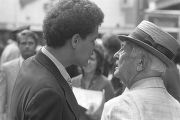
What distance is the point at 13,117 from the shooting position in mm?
2959

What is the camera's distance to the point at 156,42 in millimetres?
3363

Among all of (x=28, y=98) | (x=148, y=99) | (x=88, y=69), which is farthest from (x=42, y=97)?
(x=88, y=69)

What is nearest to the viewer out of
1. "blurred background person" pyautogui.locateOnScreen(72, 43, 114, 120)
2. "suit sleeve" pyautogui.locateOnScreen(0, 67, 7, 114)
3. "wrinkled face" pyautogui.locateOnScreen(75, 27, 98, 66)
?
"wrinkled face" pyautogui.locateOnScreen(75, 27, 98, 66)

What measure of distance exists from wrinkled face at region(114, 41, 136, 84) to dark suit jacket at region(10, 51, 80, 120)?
592 mm

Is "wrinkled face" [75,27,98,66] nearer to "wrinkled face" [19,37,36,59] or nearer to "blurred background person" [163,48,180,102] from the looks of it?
"blurred background person" [163,48,180,102]

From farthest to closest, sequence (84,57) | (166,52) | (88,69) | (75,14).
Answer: (88,69)
(166,52)
(84,57)
(75,14)

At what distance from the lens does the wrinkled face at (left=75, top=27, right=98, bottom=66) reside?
305 cm

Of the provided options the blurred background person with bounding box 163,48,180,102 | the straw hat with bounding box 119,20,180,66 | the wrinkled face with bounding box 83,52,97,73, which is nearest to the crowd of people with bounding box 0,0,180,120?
the straw hat with bounding box 119,20,180,66

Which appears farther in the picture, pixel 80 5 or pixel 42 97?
pixel 80 5

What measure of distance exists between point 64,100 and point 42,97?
14cm

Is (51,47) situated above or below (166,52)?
above

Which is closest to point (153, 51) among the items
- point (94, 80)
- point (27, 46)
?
point (94, 80)

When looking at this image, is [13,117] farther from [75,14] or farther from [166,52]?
[166,52]

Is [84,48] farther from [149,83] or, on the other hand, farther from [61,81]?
[149,83]
